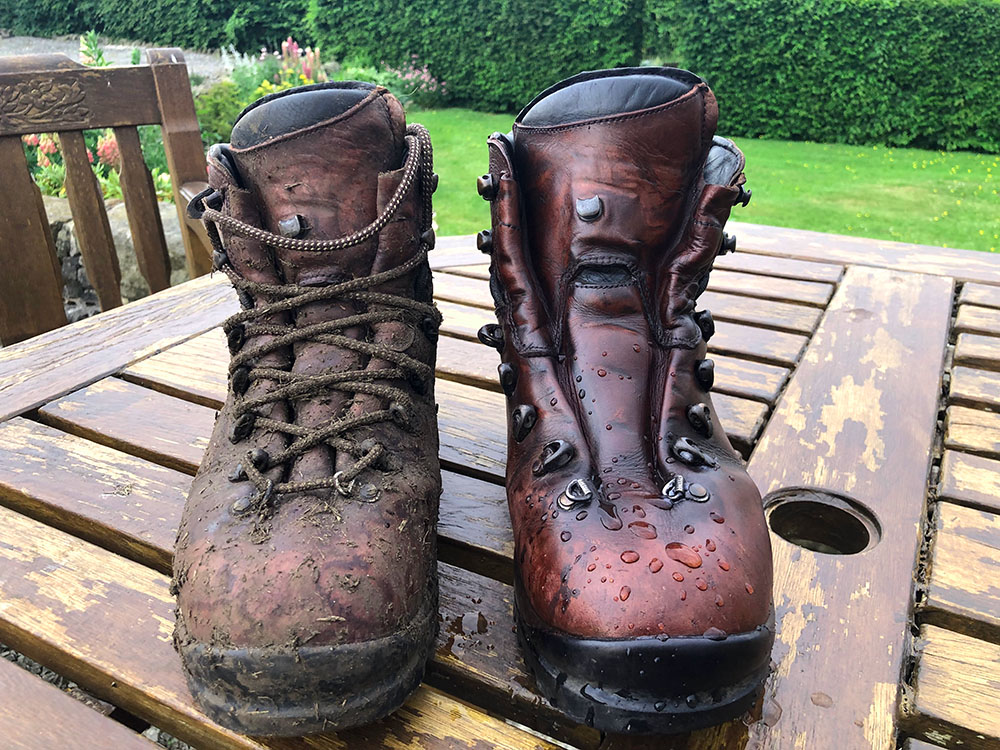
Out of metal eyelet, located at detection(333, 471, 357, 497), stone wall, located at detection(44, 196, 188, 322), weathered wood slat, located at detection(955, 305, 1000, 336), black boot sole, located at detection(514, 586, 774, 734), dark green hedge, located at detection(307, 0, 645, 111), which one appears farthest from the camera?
dark green hedge, located at detection(307, 0, 645, 111)

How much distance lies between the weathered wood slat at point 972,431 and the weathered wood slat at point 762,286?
1.57ft

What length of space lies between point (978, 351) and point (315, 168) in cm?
129

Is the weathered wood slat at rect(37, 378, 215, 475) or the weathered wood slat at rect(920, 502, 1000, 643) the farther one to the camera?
the weathered wood slat at rect(37, 378, 215, 475)

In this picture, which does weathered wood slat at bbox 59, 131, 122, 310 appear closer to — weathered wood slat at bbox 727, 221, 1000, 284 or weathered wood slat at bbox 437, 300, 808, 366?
weathered wood slat at bbox 437, 300, 808, 366

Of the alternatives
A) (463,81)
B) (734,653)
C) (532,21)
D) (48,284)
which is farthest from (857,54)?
(734,653)

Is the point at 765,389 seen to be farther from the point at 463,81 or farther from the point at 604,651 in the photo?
the point at 463,81

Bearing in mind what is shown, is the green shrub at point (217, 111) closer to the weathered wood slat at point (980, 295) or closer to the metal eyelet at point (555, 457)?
the weathered wood slat at point (980, 295)

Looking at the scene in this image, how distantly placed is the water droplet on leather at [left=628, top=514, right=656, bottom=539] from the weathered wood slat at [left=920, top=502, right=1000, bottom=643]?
0.37 meters

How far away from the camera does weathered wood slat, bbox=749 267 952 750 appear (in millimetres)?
718

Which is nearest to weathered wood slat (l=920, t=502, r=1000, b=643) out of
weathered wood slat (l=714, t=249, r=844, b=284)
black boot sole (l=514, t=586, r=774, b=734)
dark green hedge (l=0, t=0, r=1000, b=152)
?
black boot sole (l=514, t=586, r=774, b=734)

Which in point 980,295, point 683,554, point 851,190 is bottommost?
point 851,190

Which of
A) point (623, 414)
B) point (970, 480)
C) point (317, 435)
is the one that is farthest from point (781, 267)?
point (317, 435)

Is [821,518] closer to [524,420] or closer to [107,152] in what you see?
[524,420]

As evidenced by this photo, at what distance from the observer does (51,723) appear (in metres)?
0.70
